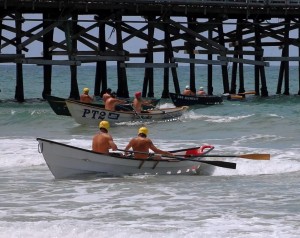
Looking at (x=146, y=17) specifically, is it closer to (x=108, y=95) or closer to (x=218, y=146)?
(x=108, y=95)

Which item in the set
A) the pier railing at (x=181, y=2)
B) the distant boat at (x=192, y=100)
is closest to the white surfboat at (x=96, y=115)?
the distant boat at (x=192, y=100)

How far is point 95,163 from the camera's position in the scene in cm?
1844

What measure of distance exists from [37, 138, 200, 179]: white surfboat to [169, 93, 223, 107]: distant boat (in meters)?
18.5

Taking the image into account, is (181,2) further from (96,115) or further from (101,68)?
(96,115)

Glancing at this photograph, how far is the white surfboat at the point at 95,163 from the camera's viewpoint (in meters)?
18.0

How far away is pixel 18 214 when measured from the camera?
582 inches

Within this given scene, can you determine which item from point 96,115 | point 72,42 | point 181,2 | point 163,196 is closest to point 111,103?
point 96,115

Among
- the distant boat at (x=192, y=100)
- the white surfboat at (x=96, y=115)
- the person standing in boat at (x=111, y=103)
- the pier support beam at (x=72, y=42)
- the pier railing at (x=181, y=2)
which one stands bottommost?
the distant boat at (x=192, y=100)

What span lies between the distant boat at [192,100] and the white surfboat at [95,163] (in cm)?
1854

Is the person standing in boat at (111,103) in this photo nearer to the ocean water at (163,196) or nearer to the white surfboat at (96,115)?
the white surfboat at (96,115)

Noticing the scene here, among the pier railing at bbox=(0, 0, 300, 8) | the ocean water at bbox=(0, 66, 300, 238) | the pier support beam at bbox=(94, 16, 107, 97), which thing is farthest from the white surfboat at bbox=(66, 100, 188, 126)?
the pier support beam at bbox=(94, 16, 107, 97)

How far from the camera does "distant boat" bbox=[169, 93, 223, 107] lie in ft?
124

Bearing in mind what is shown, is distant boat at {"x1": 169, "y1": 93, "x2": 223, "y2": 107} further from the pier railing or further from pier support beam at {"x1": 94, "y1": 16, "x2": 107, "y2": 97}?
the pier railing

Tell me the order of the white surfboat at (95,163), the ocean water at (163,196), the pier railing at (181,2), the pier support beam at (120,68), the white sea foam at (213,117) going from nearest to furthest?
the ocean water at (163,196), the white surfboat at (95,163), the white sea foam at (213,117), the pier railing at (181,2), the pier support beam at (120,68)
